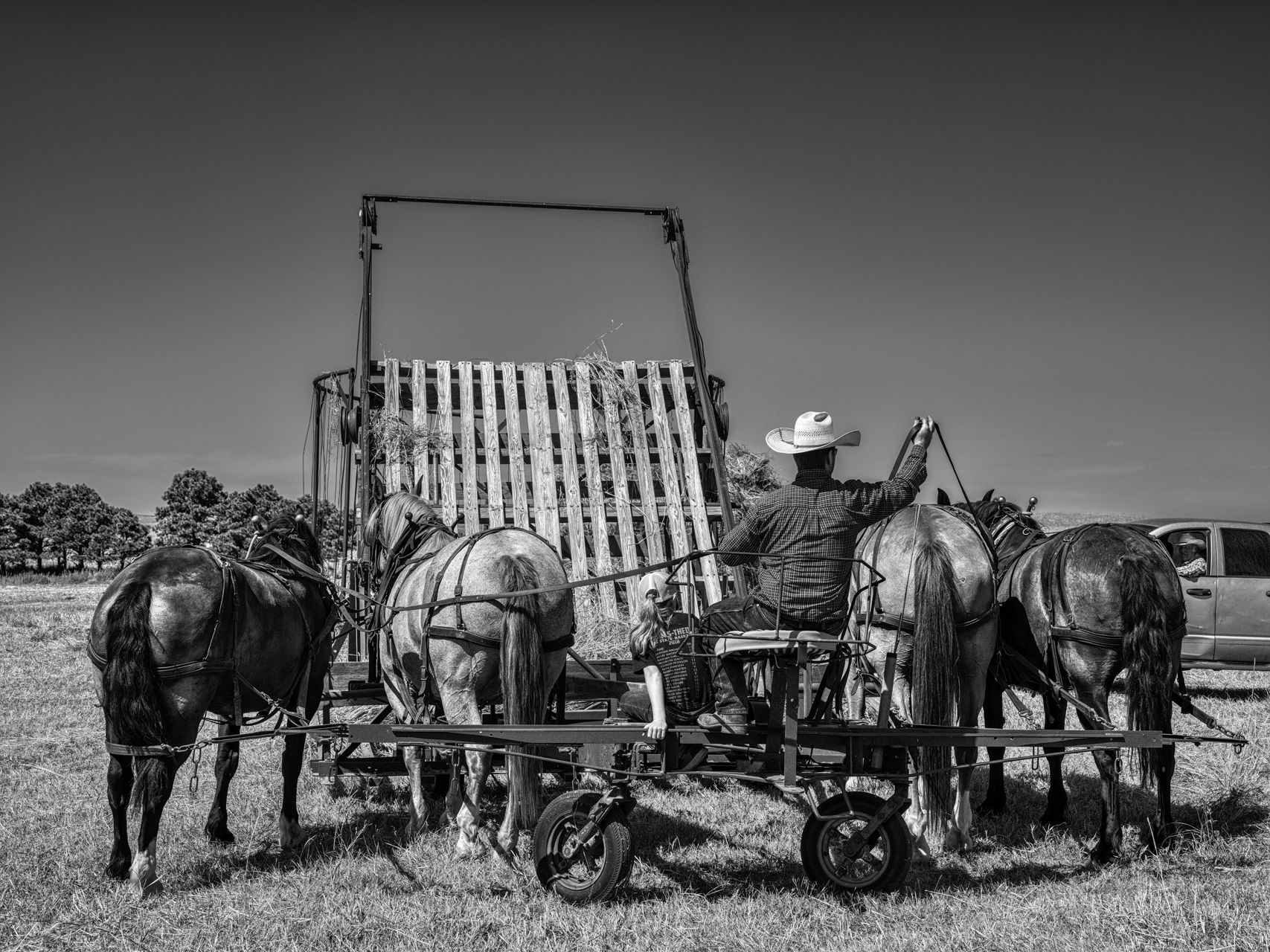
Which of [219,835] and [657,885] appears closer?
[657,885]

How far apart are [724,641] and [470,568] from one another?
75.0 inches

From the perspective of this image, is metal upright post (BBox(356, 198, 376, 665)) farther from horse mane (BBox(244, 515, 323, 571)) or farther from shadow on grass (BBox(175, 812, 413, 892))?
shadow on grass (BBox(175, 812, 413, 892))

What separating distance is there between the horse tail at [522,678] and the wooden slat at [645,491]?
3.74 m

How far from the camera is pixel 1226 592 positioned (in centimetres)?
1045

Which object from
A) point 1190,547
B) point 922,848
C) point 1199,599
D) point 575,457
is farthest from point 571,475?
point 1199,599

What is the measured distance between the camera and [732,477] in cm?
1139

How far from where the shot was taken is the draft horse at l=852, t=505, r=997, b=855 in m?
5.24

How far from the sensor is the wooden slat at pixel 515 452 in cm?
930

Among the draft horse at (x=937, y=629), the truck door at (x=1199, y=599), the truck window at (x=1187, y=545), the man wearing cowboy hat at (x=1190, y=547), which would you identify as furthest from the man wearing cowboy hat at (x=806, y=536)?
the truck door at (x=1199, y=599)

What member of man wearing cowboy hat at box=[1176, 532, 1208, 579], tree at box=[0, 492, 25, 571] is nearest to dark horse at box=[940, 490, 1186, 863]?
man wearing cowboy hat at box=[1176, 532, 1208, 579]

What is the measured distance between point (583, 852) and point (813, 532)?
201 cm

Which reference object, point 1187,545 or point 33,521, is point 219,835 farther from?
point 33,521

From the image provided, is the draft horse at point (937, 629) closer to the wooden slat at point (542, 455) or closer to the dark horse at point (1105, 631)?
the dark horse at point (1105, 631)

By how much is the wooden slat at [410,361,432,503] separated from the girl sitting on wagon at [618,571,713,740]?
452cm
